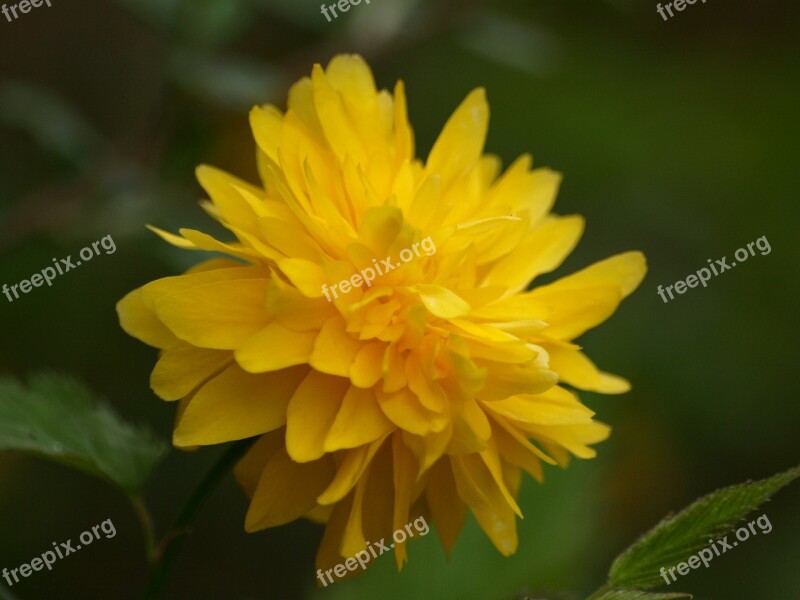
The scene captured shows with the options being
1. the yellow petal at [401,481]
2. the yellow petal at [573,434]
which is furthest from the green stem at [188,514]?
the yellow petal at [573,434]

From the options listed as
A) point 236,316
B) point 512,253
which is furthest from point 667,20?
point 236,316

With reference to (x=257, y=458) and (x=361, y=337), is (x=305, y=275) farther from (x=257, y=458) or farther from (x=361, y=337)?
(x=257, y=458)

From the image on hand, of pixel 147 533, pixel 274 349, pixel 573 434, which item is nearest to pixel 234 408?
pixel 274 349

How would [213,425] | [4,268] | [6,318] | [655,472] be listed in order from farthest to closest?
[655,472] → [6,318] → [4,268] → [213,425]

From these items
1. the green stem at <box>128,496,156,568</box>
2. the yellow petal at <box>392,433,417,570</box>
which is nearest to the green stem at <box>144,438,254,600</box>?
the green stem at <box>128,496,156,568</box>

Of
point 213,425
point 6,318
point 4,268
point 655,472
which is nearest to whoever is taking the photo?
point 213,425

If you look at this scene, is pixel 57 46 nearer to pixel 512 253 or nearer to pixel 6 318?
pixel 6 318

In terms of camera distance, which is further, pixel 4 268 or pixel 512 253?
pixel 4 268

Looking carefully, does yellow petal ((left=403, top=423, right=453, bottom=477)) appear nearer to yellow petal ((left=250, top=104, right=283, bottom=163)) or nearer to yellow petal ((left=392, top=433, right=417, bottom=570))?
A: yellow petal ((left=392, top=433, right=417, bottom=570))
